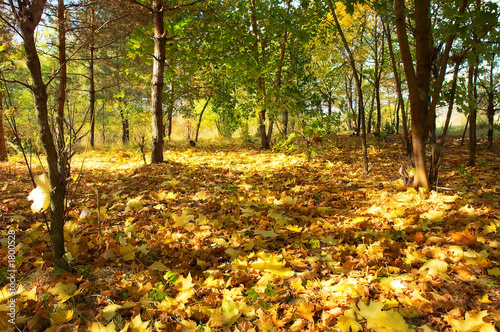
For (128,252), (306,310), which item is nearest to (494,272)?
(306,310)

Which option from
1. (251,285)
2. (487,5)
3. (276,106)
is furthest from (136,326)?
(276,106)

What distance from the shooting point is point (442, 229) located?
2.03 metres

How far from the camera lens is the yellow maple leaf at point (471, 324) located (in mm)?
1092

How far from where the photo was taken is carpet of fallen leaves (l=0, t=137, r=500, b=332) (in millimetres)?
1275

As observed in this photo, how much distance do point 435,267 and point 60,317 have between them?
1.97 m

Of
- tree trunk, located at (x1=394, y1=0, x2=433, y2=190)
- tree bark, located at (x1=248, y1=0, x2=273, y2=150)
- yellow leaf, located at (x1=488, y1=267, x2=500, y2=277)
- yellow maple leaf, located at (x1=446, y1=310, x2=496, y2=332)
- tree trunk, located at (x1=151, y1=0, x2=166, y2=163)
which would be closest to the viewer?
yellow maple leaf, located at (x1=446, y1=310, x2=496, y2=332)

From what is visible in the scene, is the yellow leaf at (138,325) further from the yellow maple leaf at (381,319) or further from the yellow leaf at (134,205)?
the yellow leaf at (134,205)

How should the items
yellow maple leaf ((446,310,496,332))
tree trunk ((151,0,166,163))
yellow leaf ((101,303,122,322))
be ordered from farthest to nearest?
tree trunk ((151,0,166,163))
yellow leaf ((101,303,122,322))
yellow maple leaf ((446,310,496,332))

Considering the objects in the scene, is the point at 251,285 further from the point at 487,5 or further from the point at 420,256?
the point at 487,5

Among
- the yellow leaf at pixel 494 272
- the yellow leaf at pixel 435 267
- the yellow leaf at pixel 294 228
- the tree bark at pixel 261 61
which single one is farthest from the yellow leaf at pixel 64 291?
the tree bark at pixel 261 61

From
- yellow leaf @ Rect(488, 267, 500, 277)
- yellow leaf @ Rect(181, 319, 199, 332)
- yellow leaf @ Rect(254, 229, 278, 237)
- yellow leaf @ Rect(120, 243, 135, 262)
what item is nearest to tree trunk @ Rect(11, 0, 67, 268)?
yellow leaf @ Rect(120, 243, 135, 262)

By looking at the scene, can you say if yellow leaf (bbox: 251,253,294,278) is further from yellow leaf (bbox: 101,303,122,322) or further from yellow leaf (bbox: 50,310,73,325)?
yellow leaf (bbox: 50,310,73,325)

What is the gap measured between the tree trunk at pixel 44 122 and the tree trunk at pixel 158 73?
11.9 feet

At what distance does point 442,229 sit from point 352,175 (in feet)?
6.26
